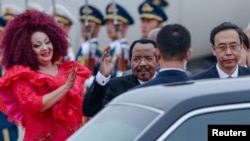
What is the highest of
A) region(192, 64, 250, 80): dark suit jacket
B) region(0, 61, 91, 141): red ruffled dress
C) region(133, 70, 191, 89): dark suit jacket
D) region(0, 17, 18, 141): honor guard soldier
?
region(133, 70, 191, 89): dark suit jacket

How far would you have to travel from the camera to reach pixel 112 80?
6750mm

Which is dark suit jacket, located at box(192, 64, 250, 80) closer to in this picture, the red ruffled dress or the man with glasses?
the man with glasses

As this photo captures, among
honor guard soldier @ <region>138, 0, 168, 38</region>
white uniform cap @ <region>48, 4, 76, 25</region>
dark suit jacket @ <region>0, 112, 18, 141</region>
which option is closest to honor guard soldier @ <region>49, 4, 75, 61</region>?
white uniform cap @ <region>48, 4, 76, 25</region>

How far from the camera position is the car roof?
403cm

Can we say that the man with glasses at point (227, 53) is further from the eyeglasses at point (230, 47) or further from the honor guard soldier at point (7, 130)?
the honor guard soldier at point (7, 130)

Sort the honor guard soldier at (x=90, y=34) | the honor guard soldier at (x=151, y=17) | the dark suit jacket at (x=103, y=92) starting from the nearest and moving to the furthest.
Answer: the dark suit jacket at (x=103, y=92) < the honor guard soldier at (x=151, y=17) < the honor guard soldier at (x=90, y=34)

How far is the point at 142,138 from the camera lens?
3977 mm

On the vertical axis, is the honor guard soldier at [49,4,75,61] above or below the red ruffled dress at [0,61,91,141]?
above

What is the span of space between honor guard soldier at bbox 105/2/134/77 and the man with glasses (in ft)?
13.8

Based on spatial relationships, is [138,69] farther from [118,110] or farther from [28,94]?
[118,110]

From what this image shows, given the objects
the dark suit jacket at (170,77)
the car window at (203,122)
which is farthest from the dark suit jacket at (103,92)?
the car window at (203,122)

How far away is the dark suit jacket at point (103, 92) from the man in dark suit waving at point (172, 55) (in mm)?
1053

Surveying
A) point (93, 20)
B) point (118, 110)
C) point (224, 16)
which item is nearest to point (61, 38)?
point (118, 110)

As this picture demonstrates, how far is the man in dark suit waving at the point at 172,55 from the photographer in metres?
5.39
